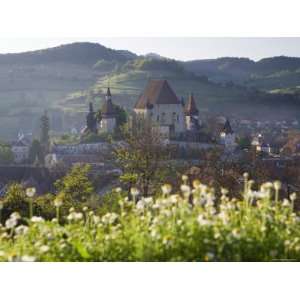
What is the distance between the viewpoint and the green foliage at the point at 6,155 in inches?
295

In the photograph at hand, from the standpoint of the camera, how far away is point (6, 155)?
7.52m

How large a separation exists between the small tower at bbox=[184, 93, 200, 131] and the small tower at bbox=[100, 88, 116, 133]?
90cm

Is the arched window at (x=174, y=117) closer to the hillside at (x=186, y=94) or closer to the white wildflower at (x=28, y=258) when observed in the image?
the hillside at (x=186, y=94)

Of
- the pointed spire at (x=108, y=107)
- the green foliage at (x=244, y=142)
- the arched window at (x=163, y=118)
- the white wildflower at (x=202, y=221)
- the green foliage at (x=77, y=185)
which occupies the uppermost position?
the pointed spire at (x=108, y=107)

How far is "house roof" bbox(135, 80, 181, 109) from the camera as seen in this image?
7.91m

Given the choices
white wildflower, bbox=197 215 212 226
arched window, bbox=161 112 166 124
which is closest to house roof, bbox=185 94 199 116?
arched window, bbox=161 112 166 124

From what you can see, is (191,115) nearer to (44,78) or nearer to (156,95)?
(156,95)

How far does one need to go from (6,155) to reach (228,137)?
8.73 feet

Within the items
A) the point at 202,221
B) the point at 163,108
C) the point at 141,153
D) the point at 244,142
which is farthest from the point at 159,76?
the point at 202,221

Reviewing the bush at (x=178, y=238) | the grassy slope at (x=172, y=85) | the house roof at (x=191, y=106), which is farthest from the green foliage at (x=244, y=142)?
the bush at (x=178, y=238)

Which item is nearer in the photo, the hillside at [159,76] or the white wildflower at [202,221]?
the white wildflower at [202,221]

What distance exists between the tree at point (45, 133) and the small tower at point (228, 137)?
2114 mm

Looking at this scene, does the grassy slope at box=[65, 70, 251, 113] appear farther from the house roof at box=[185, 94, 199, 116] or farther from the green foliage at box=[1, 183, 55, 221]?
the green foliage at box=[1, 183, 55, 221]

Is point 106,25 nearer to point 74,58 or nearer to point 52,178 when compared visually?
point 74,58
